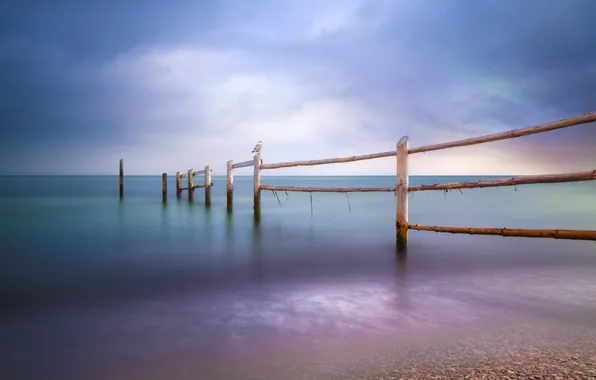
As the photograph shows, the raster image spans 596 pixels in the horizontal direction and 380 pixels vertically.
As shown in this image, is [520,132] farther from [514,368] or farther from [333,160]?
[333,160]

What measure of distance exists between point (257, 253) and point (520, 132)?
459 cm

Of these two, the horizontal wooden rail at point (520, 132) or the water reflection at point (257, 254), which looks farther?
the water reflection at point (257, 254)

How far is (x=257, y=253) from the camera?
695 cm

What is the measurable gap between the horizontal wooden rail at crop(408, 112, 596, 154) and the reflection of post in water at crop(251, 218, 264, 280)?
3060 mm

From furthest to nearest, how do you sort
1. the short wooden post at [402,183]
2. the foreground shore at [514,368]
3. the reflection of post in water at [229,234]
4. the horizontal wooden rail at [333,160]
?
the reflection of post in water at [229,234], the horizontal wooden rail at [333,160], the short wooden post at [402,183], the foreground shore at [514,368]

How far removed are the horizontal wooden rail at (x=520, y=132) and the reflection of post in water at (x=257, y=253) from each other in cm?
306

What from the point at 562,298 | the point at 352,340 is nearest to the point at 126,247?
the point at 352,340

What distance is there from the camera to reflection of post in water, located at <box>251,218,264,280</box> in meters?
5.45

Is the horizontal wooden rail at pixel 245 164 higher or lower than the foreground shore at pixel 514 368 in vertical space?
higher

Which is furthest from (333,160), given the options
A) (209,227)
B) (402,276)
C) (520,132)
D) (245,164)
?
(245,164)

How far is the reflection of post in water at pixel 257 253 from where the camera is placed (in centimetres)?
545

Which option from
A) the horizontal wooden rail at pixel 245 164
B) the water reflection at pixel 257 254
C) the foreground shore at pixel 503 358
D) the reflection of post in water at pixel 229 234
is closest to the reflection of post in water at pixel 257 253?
the water reflection at pixel 257 254

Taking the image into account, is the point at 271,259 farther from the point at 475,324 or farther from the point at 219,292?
the point at 475,324

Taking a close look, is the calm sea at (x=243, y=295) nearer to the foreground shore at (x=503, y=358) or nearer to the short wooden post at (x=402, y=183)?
the foreground shore at (x=503, y=358)
